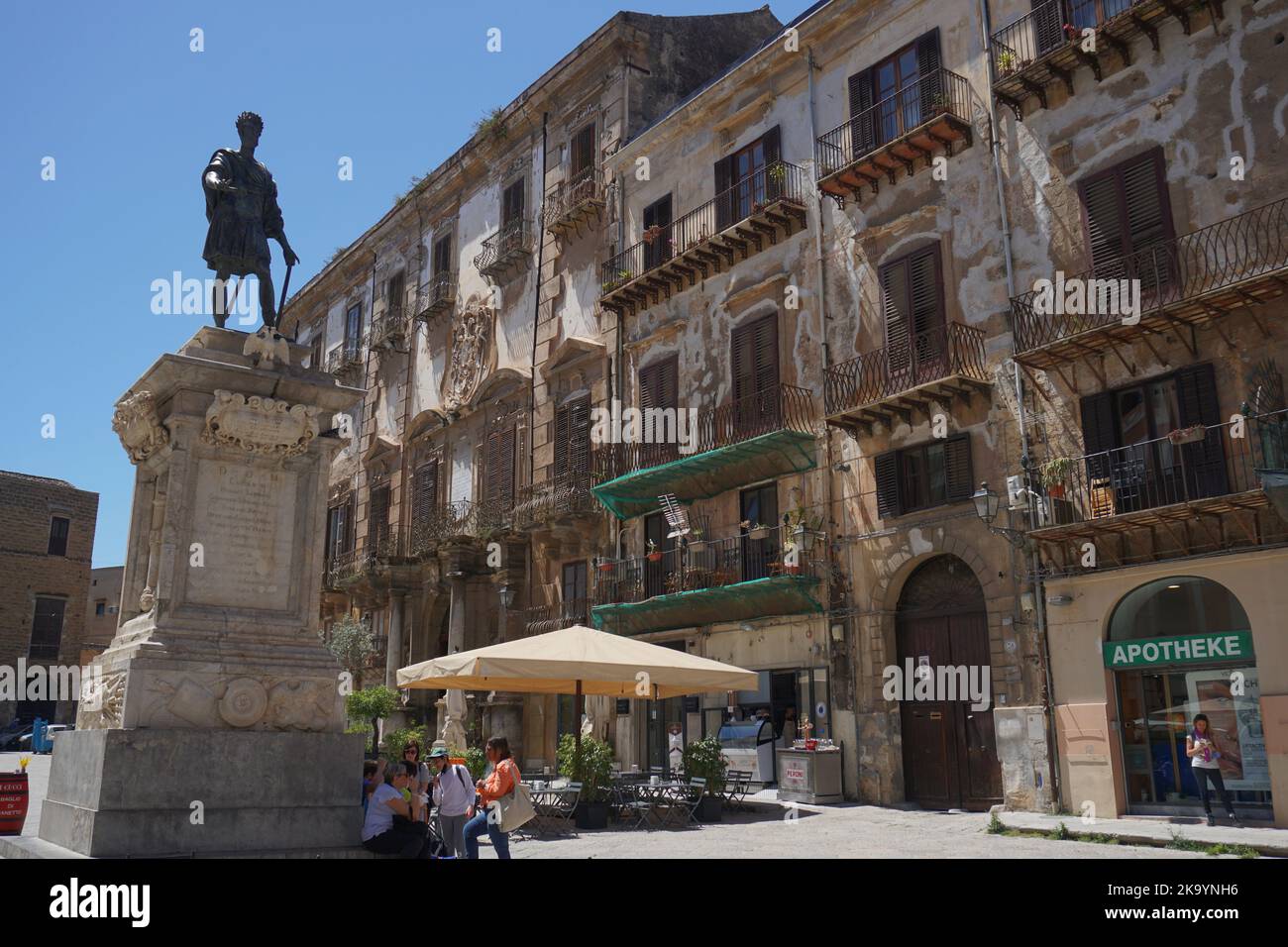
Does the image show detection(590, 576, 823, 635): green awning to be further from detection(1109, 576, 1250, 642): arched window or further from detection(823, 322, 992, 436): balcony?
detection(1109, 576, 1250, 642): arched window

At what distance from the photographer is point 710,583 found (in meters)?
22.2

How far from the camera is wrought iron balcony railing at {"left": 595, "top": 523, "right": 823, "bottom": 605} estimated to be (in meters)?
20.4

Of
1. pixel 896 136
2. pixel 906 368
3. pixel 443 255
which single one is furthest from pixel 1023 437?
pixel 443 255

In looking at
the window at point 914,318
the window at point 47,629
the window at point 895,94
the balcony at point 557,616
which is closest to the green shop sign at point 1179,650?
the window at point 914,318

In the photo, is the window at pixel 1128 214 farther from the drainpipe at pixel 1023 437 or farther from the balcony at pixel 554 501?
the balcony at pixel 554 501

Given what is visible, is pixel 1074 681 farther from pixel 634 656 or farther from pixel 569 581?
pixel 569 581

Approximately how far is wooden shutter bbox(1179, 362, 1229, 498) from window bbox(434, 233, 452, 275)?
2420cm

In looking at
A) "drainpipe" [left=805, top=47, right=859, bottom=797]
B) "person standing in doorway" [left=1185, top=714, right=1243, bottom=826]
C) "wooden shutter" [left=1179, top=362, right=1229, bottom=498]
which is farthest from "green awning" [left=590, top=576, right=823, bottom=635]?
"person standing in doorway" [left=1185, top=714, right=1243, bottom=826]

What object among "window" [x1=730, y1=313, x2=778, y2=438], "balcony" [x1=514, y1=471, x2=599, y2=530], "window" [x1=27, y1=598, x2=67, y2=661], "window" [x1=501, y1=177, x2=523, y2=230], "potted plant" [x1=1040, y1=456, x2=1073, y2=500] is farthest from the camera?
"window" [x1=27, y1=598, x2=67, y2=661]

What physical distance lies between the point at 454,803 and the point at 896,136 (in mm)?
15115

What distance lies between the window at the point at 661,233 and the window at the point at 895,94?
5.59 meters

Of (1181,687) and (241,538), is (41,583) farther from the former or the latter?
(1181,687)
